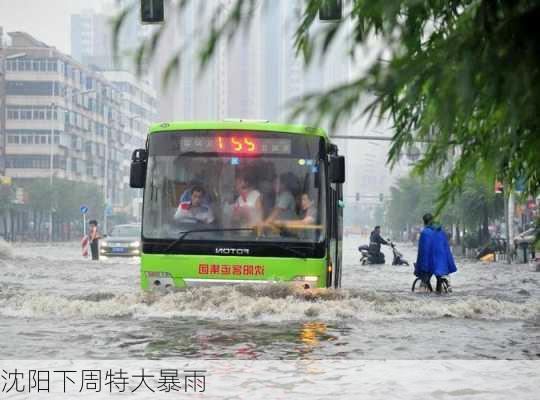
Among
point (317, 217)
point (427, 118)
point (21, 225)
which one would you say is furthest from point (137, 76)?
point (21, 225)

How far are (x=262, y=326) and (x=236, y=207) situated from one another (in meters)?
1.99

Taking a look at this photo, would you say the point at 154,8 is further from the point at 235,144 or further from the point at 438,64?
the point at 235,144

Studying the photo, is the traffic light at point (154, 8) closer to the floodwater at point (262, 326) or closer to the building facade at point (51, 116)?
the floodwater at point (262, 326)

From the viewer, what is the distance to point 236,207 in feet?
49.2

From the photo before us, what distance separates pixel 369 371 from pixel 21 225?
100 m

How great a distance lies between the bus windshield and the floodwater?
900 millimetres

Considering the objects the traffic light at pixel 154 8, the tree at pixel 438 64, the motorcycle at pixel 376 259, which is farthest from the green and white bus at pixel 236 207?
the motorcycle at pixel 376 259

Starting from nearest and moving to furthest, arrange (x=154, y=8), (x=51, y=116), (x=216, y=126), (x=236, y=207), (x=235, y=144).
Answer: (x=154, y=8)
(x=236, y=207)
(x=235, y=144)
(x=216, y=126)
(x=51, y=116)

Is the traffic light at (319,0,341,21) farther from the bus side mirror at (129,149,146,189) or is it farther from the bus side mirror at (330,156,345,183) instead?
the bus side mirror at (129,149,146,189)

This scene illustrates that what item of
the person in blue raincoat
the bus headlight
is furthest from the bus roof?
the person in blue raincoat

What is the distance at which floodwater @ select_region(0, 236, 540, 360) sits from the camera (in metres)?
10.9

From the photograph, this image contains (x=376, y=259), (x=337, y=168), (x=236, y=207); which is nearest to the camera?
(x=337, y=168)

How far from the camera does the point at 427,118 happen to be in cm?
376

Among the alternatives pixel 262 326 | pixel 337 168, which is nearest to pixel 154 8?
pixel 262 326
